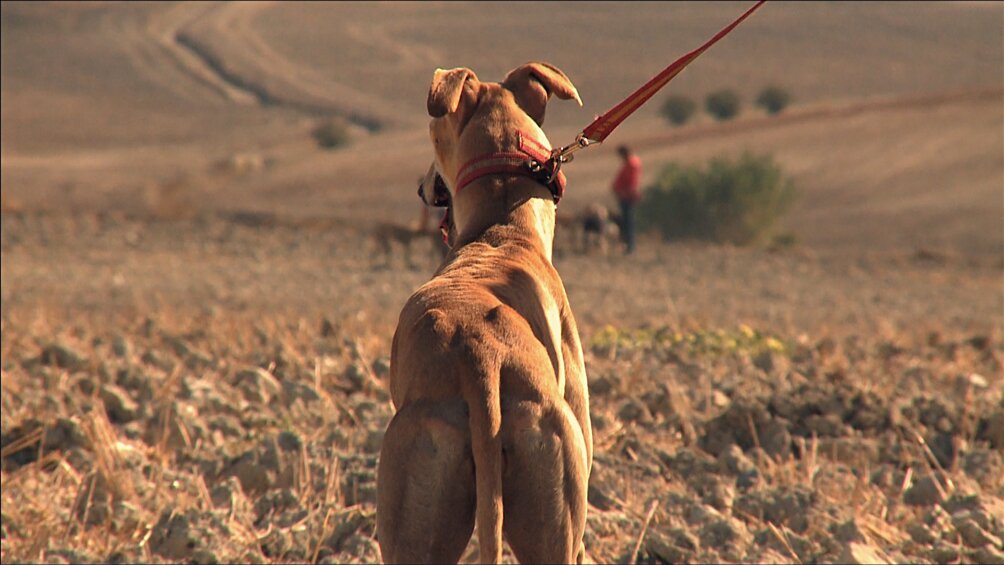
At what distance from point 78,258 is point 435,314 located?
16.9m

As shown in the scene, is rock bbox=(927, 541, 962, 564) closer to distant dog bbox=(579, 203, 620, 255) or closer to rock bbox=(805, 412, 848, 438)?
rock bbox=(805, 412, 848, 438)

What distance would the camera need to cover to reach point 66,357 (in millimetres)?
9461

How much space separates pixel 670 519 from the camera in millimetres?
6363

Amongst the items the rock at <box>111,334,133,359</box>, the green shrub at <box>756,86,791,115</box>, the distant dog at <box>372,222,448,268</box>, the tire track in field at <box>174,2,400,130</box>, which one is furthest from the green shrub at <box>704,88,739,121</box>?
A: the rock at <box>111,334,133,359</box>

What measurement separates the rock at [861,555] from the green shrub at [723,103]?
171 feet

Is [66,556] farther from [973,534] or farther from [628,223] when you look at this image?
[628,223]

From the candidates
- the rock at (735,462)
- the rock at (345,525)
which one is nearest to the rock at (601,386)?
the rock at (735,462)

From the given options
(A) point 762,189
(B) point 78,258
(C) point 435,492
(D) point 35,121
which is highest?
(C) point 435,492

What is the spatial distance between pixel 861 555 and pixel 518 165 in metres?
2.33

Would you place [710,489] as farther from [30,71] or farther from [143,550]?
[30,71]

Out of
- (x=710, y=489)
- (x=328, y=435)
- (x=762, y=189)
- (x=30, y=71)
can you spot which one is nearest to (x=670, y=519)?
(x=710, y=489)

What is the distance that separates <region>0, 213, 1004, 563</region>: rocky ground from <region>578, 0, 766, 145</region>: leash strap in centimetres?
→ 193

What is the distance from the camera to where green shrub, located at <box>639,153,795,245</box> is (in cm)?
3334

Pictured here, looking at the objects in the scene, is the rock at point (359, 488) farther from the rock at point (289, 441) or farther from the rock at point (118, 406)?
the rock at point (118, 406)
